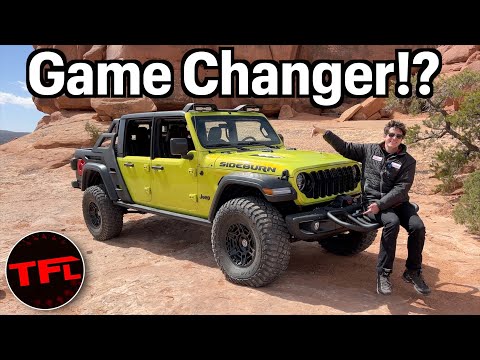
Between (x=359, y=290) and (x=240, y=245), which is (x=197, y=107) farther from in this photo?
(x=359, y=290)

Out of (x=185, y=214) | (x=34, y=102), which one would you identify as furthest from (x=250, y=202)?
(x=34, y=102)

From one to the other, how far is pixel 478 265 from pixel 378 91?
17.6 feet

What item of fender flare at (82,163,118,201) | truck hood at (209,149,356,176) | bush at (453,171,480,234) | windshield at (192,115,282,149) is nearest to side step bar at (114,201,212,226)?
fender flare at (82,163,118,201)

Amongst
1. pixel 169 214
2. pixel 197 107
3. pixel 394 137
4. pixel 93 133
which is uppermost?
pixel 93 133

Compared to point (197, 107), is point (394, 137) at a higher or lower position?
lower

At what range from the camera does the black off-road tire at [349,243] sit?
18.0 feet

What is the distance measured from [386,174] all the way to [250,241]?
5.16 feet

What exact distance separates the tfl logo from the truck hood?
1.90 metres

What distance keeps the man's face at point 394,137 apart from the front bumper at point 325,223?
77cm

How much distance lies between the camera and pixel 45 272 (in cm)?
396

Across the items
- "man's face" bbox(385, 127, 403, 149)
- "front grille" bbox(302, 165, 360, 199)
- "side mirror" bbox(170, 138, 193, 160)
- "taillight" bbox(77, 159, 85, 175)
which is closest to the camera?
"man's face" bbox(385, 127, 403, 149)

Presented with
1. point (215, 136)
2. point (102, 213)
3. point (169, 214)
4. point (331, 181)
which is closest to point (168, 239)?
point (102, 213)

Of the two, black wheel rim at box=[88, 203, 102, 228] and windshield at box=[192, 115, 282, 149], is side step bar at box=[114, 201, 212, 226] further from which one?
windshield at box=[192, 115, 282, 149]

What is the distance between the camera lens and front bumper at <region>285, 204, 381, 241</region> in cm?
428
